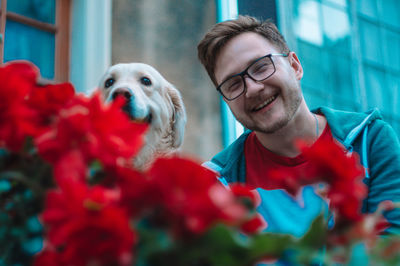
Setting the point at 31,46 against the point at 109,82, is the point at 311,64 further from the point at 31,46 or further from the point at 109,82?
the point at 109,82

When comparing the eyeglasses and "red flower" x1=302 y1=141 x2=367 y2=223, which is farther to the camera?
the eyeglasses

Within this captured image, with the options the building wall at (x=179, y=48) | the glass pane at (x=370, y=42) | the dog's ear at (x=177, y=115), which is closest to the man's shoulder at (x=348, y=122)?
the dog's ear at (x=177, y=115)

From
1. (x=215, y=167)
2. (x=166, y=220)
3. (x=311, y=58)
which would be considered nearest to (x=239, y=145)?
(x=215, y=167)

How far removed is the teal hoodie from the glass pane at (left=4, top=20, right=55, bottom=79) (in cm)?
120

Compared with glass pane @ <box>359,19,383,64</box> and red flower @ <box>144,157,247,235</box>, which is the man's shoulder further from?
glass pane @ <box>359,19,383,64</box>

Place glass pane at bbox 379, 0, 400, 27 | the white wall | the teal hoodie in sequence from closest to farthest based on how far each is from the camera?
the teal hoodie → the white wall → glass pane at bbox 379, 0, 400, 27

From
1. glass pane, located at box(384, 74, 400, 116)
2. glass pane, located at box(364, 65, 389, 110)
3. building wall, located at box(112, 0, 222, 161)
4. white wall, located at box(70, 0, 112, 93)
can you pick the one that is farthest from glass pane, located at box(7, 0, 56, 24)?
glass pane, located at box(384, 74, 400, 116)

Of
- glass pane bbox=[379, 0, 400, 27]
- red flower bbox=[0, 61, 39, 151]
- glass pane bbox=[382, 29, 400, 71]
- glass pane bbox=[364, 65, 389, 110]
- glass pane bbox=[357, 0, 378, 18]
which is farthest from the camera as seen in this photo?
glass pane bbox=[379, 0, 400, 27]

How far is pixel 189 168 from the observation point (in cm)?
32

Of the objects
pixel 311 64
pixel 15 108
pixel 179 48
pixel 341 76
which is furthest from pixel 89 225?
pixel 341 76

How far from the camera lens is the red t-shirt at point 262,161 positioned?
1.52 metres

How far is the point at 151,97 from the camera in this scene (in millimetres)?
1570

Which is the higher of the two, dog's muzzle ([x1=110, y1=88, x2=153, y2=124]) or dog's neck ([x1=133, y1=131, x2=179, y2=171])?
dog's muzzle ([x1=110, y1=88, x2=153, y2=124])

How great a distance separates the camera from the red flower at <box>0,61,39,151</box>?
→ 415mm
